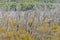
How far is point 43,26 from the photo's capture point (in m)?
3.82

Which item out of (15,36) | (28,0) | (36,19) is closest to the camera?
(15,36)

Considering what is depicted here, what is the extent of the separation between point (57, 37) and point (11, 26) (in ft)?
2.80

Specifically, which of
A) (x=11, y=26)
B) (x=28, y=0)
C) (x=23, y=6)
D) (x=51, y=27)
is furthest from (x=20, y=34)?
(x=28, y=0)

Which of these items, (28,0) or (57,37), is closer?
(57,37)

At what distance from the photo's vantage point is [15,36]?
3361 millimetres

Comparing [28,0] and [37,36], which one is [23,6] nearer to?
[28,0]

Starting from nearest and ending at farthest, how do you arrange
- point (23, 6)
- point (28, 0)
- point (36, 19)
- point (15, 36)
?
point (15, 36), point (36, 19), point (23, 6), point (28, 0)

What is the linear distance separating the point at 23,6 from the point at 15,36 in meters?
7.38

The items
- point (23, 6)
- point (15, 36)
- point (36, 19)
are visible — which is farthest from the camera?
point (23, 6)

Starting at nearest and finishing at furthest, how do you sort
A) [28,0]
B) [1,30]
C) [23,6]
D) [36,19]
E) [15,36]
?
1. [15,36]
2. [1,30]
3. [36,19]
4. [23,6]
5. [28,0]

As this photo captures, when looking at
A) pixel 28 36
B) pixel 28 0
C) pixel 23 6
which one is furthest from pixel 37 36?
pixel 28 0

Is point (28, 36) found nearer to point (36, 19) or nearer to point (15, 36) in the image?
point (15, 36)

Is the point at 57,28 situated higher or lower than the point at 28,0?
higher

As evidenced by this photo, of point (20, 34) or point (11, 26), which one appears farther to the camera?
point (11, 26)
